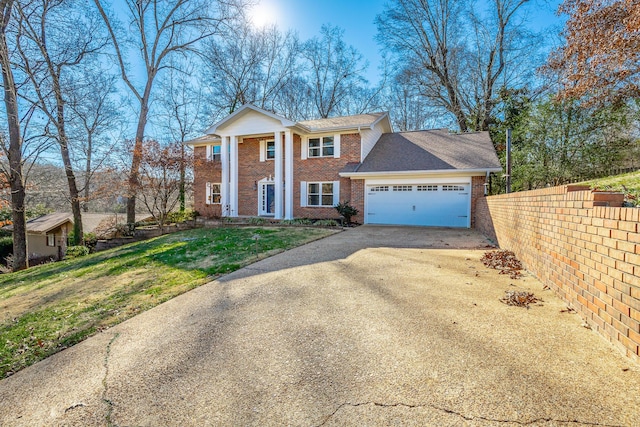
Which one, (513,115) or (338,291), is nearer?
(338,291)

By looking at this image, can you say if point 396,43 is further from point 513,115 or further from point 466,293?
point 466,293

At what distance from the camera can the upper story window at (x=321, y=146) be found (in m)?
15.8

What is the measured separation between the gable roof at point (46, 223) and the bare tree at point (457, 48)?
1018 inches

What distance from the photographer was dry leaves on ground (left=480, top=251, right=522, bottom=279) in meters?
5.43

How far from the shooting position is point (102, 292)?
18.8ft

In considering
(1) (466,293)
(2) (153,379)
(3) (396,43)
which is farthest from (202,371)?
(3) (396,43)

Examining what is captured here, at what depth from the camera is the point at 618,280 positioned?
8.75 ft

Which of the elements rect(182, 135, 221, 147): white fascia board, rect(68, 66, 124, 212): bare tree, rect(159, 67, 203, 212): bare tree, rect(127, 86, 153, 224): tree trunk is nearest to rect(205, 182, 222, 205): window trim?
rect(182, 135, 221, 147): white fascia board

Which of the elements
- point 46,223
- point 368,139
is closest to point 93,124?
point 46,223

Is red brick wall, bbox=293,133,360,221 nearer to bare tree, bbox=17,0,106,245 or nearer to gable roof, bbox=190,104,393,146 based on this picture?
gable roof, bbox=190,104,393,146

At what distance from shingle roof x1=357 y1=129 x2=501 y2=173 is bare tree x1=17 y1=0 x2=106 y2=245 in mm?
12395

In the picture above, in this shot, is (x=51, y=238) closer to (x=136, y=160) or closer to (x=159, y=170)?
(x=136, y=160)

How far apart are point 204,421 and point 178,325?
1.91m

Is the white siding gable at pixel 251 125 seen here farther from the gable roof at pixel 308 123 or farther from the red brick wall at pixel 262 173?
the red brick wall at pixel 262 173
